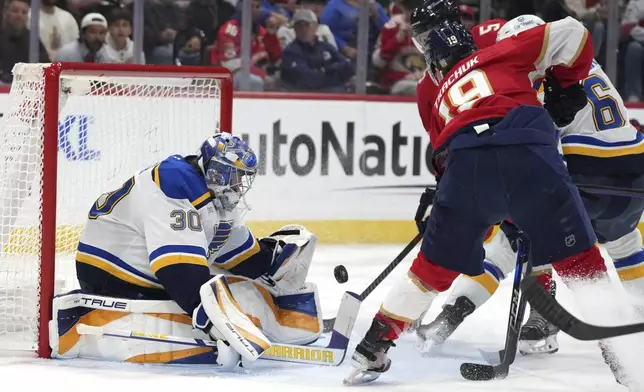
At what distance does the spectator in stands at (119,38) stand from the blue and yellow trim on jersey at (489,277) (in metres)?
2.81

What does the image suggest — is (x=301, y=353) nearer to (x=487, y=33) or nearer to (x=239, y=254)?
(x=239, y=254)

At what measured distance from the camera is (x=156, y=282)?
3.44m

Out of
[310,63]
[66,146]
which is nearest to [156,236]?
[66,146]

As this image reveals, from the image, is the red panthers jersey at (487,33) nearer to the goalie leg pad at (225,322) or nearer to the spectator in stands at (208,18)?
the goalie leg pad at (225,322)

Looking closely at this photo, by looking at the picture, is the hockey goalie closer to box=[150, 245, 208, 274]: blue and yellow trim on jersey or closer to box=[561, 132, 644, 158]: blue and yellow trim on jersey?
box=[150, 245, 208, 274]: blue and yellow trim on jersey

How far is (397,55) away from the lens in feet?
21.4

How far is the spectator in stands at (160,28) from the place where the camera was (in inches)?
237

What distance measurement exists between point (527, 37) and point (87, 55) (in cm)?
333

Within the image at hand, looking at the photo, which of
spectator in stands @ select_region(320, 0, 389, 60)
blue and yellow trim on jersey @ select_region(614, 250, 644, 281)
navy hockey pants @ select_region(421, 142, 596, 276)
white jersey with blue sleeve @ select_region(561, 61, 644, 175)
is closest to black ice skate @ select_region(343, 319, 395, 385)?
navy hockey pants @ select_region(421, 142, 596, 276)

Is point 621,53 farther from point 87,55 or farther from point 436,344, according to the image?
point 436,344

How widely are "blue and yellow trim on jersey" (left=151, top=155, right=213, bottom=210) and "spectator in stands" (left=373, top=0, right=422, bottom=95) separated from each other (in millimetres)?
3187

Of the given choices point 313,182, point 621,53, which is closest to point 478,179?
point 313,182

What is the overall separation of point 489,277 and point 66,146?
65.4 inches

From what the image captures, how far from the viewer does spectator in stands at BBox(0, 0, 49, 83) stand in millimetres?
5738
